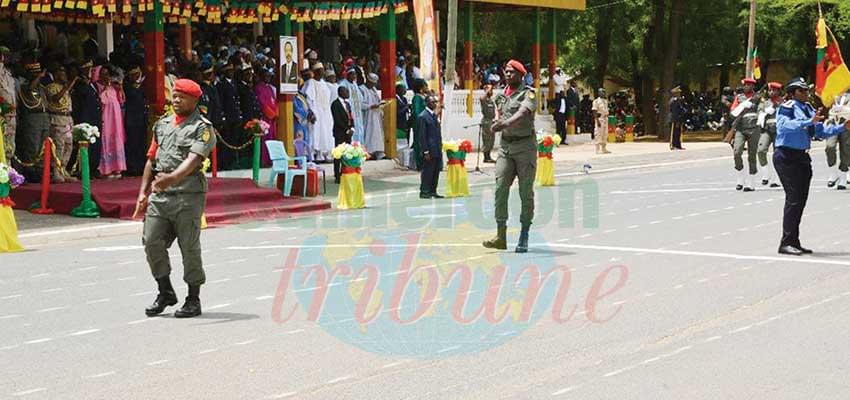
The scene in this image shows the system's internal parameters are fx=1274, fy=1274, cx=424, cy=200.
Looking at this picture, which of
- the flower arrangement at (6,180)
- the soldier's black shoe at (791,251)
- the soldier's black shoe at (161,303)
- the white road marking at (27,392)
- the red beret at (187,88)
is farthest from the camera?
the flower arrangement at (6,180)

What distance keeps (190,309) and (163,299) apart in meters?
0.29

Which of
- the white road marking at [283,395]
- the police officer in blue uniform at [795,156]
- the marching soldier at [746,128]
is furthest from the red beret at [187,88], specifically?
the marching soldier at [746,128]

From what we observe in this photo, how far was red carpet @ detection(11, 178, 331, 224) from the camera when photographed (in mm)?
18312

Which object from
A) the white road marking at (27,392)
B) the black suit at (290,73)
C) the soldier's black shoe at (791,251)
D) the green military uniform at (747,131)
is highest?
the black suit at (290,73)

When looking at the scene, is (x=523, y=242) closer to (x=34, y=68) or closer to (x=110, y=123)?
(x=34, y=68)

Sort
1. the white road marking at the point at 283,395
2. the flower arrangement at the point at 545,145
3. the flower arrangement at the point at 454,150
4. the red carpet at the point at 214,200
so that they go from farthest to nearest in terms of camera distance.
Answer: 1. the flower arrangement at the point at 545,145
2. the flower arrangement at the point at 454,150
3. the red carpet at the point at 214,200
4. the white road marking at the point at 283,395

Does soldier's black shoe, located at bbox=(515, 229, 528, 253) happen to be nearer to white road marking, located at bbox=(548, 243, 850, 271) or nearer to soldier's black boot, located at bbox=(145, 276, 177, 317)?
white road marking, located at bbox=(548, 243, 850, 271)

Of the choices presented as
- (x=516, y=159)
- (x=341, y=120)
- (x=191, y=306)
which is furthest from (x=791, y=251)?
(x=341, y=120)

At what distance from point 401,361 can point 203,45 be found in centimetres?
1938

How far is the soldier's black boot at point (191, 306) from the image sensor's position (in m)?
10.1

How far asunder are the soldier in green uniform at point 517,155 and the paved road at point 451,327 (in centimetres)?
40

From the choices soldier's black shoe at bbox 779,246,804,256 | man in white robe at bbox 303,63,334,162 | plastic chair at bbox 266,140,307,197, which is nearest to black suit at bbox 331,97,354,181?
man in white robe at bbox 303,63,334,162

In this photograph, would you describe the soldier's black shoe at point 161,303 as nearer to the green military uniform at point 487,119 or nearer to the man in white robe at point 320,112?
the man in white robe at point 320,112

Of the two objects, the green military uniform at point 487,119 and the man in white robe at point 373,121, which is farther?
the green military uniform at point 487,119
